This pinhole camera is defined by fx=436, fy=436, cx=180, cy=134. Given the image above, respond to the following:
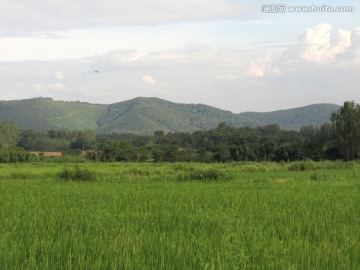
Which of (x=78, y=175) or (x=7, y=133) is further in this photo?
(x=7, y=133)

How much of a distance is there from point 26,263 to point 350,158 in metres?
49.2

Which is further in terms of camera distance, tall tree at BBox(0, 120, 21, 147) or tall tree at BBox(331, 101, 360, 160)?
tall tree at BBox(0, 120, 21, 147)

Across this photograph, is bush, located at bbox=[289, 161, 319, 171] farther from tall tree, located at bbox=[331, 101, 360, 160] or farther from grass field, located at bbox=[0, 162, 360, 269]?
grass field, located at bbox=[0, 162, 360, 269]

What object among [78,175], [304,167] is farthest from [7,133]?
[78,175]

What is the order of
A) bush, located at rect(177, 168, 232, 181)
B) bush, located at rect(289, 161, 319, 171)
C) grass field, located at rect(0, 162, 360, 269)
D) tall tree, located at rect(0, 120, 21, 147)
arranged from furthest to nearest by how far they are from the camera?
tall tree, located at rect(0, 120, 21, 147), bush, located at rect(289, 161, 319, 171), bush, located at rect(177, 168, 232, 181), grass field, located at rect(0, 162, 360, 269)

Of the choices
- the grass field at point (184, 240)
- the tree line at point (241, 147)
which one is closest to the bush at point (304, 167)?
the tree line at point (241, 147)

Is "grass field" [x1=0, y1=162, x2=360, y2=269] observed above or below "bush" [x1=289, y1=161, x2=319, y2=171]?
above

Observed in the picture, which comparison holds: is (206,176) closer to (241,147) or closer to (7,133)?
(241,147)

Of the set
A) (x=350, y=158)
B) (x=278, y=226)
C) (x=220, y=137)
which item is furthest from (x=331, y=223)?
(x=220, y=137)

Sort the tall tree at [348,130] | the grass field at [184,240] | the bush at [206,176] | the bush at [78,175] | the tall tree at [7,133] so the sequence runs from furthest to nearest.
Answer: the tall tree at [7,133]
the tall tree at [348,130]
the bush at [78,175]
the bush at [206,176]
the grass field at [184,240]

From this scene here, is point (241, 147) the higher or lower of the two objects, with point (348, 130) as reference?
lower

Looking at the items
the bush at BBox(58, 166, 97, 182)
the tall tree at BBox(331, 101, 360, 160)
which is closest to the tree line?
the tall tree at BBox(331, 101, 360, 160)

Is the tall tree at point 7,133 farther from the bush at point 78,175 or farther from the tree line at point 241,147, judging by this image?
the bush at point 78,175

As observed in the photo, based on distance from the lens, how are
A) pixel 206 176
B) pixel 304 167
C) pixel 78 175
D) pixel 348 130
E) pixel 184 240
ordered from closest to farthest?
pixel 184 240, pixel 206 176, pixel 78 175, pixel 304 167, pixel 348 130
